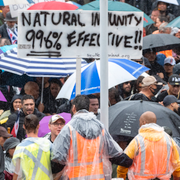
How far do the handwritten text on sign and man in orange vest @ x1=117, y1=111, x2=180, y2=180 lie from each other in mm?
972

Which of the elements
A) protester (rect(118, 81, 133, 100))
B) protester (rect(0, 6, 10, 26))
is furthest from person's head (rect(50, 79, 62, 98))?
protester (rect(0, 6, 10, 26))

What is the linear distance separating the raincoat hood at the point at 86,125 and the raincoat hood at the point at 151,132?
1.87ft

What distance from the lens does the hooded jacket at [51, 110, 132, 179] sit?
12.8 ft

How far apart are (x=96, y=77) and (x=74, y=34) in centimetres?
131

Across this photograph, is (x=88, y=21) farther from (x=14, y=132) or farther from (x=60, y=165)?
(x=14, y=132)

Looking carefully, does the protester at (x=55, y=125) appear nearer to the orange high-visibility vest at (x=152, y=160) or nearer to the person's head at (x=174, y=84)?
the orange high-visibility vest at (x=152, y=160)

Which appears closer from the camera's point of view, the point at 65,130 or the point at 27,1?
the point at 65,130

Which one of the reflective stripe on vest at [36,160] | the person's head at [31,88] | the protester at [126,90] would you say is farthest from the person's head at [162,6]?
the reflective stripe on vest at [36,160]

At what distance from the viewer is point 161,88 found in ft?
26.0

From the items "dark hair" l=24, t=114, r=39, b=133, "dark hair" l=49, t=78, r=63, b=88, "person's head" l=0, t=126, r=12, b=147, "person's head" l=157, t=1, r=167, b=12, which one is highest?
"person's head" l=157, t=1, r=167, b=12

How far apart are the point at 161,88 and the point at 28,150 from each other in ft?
14.5

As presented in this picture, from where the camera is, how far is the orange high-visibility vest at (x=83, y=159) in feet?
12.8

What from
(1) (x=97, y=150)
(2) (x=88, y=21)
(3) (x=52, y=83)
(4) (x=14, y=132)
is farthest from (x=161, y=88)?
(1) (x=97, y=150)

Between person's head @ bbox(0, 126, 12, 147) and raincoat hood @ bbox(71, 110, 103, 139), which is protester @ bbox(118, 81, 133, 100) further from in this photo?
raincoat hood @ bbox(71, 110, 103, 139)
